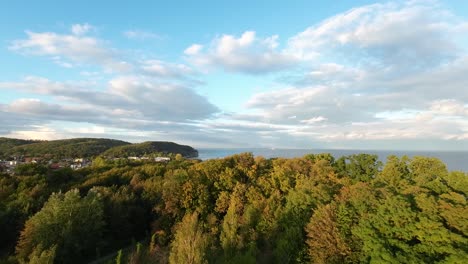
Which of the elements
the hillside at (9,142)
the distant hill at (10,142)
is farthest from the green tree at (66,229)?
the distant hill at (10,142)

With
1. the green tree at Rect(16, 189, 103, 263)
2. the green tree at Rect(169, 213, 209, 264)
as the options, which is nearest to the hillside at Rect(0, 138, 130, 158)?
the green tree at Rect(16, 189, 103, 263)

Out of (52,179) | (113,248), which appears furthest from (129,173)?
(113,248)

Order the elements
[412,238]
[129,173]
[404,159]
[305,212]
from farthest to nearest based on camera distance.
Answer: [129,173], [404,159], [305,212], [412,238]

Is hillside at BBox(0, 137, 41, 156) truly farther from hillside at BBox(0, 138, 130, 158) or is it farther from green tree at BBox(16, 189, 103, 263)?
green tree at BBox(16, 189, 103, 263)

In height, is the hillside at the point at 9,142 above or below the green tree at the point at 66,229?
above

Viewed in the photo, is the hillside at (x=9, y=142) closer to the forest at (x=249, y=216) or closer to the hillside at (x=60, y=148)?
the hillside at (x=60, y=148)

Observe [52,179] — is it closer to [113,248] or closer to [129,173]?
[129,173]
